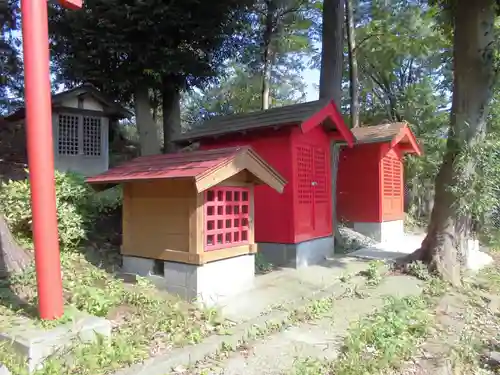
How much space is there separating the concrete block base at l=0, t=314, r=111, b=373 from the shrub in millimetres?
2840

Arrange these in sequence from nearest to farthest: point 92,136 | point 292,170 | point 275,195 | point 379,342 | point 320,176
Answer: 1. point 379,342
2. point 292,170
3. point 275,195
4. point 320,176
5. point 92,136

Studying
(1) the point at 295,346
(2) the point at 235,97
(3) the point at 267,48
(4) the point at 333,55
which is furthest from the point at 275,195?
(2) the point at 235,97

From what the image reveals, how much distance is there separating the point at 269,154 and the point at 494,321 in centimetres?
494

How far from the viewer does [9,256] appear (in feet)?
18.4

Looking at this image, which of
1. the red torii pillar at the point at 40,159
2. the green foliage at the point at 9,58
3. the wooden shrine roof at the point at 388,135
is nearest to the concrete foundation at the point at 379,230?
the wooden shrine roof at the point at 388,135

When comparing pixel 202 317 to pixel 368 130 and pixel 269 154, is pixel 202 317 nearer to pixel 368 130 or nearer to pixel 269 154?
pixel 269 154

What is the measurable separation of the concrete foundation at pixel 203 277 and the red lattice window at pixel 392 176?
7752mm

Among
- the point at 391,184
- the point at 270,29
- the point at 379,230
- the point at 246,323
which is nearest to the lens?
the point at 246,323

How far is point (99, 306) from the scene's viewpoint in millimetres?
4863

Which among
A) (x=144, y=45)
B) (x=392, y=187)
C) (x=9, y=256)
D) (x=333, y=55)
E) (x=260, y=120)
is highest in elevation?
(x=144, y=45)

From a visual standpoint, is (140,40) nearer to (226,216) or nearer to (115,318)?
(226,216)

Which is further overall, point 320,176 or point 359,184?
point 359,184

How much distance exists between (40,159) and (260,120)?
5.31m

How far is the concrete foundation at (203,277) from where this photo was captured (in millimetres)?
5773
